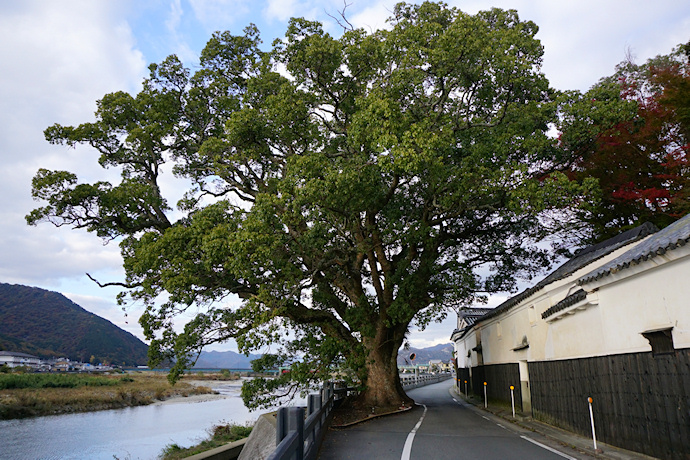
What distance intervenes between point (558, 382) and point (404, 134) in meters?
7.95

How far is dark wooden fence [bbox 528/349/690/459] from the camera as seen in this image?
6.76 meters

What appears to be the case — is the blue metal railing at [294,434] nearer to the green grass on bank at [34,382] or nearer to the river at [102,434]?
the river at [102,434]

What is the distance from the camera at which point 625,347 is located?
8477mm

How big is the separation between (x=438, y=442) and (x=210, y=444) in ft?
31.3

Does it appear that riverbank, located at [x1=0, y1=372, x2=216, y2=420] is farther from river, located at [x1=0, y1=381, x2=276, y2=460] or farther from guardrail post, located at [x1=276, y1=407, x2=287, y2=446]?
guardrail post, located at [x1=276, y1=407, x2=287, y2=446]

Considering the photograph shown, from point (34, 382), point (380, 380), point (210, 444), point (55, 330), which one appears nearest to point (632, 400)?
point (380, 380)

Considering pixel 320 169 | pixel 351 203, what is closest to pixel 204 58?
pixel 320 169

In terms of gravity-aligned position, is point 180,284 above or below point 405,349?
above

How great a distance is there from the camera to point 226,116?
18.4 m

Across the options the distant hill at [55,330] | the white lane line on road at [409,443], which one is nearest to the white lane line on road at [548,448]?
the white lane line on road at [409,443]

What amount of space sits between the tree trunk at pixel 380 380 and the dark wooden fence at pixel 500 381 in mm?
4135

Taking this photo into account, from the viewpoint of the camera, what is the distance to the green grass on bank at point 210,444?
14.1 meters

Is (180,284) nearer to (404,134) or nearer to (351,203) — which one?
(351,203)

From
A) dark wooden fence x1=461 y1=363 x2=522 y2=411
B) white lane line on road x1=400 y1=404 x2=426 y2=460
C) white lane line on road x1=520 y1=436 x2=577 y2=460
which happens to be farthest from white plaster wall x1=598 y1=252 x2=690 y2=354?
dark wooden fence x1=461 y1=363 x2=522 y2=411
